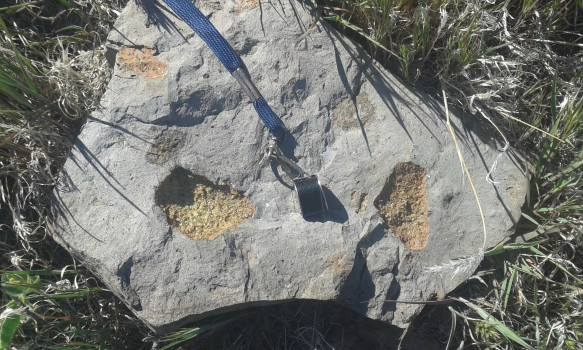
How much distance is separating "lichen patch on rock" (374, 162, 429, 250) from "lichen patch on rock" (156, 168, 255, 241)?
1.63 ft

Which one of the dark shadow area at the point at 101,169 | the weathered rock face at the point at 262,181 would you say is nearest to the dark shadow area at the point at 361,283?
the weathered rock face at the point at 262,181

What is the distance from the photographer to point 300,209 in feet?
6.23

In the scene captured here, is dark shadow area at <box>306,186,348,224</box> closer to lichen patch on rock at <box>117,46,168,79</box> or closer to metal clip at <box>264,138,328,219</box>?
metal clip at <box>264,138,328,219</box>

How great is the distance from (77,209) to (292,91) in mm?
884

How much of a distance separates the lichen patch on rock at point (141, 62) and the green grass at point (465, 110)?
21 centimetres

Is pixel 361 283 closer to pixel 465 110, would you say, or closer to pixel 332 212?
pixel 332 212

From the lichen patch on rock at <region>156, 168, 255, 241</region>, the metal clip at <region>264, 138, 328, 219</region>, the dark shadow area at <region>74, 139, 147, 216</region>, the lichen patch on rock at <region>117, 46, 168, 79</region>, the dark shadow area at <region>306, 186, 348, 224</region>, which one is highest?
the lichen patch on rock at <region>117, 46, 168, 79</region>

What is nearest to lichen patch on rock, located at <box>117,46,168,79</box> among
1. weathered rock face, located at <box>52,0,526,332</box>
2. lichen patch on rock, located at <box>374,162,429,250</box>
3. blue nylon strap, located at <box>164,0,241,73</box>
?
weathered rock face, located at <box>52,0,526,332</box>

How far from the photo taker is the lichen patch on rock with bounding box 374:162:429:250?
1968 millimetres

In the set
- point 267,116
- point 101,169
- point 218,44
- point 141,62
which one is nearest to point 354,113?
point 267,116

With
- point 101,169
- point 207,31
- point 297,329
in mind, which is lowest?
point 297,329

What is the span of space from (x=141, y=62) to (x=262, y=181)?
0.63m

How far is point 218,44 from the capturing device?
6.55 feet

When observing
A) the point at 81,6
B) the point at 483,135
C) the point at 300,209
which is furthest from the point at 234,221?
the point at 81,6
